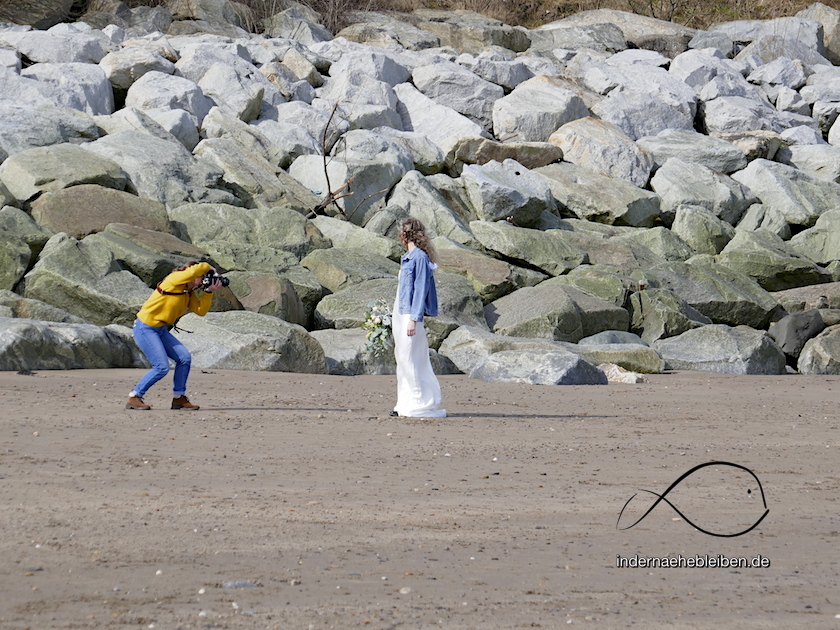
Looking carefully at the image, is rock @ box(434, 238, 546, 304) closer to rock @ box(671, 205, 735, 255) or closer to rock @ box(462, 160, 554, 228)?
rock @ box(462, 160, 554, 228)

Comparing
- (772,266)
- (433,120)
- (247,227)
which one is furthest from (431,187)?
(772,266)

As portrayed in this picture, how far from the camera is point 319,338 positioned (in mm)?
13789

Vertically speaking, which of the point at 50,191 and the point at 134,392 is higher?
the point at 134,392

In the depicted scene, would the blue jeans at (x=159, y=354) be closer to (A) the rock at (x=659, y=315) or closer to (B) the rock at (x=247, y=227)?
(B) the rock at (x=247, y=227)

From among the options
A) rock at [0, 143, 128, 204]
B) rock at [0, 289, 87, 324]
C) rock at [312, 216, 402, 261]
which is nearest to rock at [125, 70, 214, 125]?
rock at [0, 143, 128, 204]

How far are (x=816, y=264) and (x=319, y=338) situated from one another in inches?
510

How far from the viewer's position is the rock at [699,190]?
24.3 m

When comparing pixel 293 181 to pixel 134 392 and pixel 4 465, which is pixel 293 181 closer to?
pixel 134 392

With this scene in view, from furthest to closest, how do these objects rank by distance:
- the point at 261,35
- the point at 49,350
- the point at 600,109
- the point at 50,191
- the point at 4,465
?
the point at 261,35
the point at 600,109
the point at 50,191
the point at 49,350
the point at 4,465

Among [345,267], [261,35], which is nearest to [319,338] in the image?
[345,267]

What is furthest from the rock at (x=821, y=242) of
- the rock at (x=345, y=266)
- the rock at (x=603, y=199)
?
the rock at (x=345, y=266)

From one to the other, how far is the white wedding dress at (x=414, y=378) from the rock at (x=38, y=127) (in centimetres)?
1195

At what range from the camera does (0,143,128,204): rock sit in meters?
16.3

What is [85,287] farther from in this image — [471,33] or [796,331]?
[471,33]
